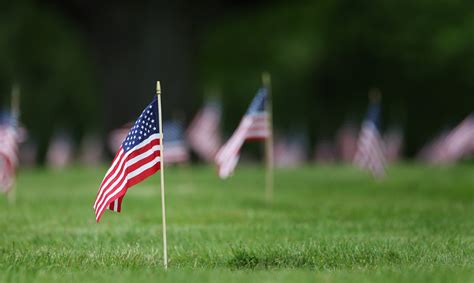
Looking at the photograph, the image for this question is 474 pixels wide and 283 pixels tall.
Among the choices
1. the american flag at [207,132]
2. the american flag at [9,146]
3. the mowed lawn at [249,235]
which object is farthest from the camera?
the american flag at [207,132]

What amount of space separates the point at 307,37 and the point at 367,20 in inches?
474

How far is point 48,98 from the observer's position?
63125 millimetres

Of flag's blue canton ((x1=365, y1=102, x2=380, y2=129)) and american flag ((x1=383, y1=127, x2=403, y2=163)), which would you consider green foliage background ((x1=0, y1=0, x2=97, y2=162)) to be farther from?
flag's blue canton ((x1=365, y1=102, x2=380, y2=129))

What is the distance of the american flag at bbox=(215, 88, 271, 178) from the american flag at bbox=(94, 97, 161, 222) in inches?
170

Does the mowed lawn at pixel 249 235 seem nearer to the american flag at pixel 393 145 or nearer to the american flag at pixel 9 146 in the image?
the american flag at pixel 9 146

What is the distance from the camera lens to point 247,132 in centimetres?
1623

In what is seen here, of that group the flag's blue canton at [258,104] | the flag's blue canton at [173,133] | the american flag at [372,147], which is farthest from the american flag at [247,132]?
the flag's blue canton at [173,133]

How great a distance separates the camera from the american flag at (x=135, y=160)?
10555 millimetres

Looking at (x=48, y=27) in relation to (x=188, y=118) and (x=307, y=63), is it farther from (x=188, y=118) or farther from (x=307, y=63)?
(x=188, y=118)

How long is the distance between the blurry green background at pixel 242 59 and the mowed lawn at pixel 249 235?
14.9m

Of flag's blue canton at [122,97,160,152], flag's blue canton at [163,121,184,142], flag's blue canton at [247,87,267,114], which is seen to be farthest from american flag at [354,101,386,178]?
flag's blue canton at [122,97,160,152]

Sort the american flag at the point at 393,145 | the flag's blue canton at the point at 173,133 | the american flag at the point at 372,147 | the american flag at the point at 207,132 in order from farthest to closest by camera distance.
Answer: the american flag at the point at 393,145 < the american flag at the point at 207,132 < the flag's blue canton at the point at 173,133 < the american flag at the point at 372,147

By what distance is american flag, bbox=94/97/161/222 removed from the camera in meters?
10.6

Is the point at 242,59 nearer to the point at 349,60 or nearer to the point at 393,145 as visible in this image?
the point at 349,60
